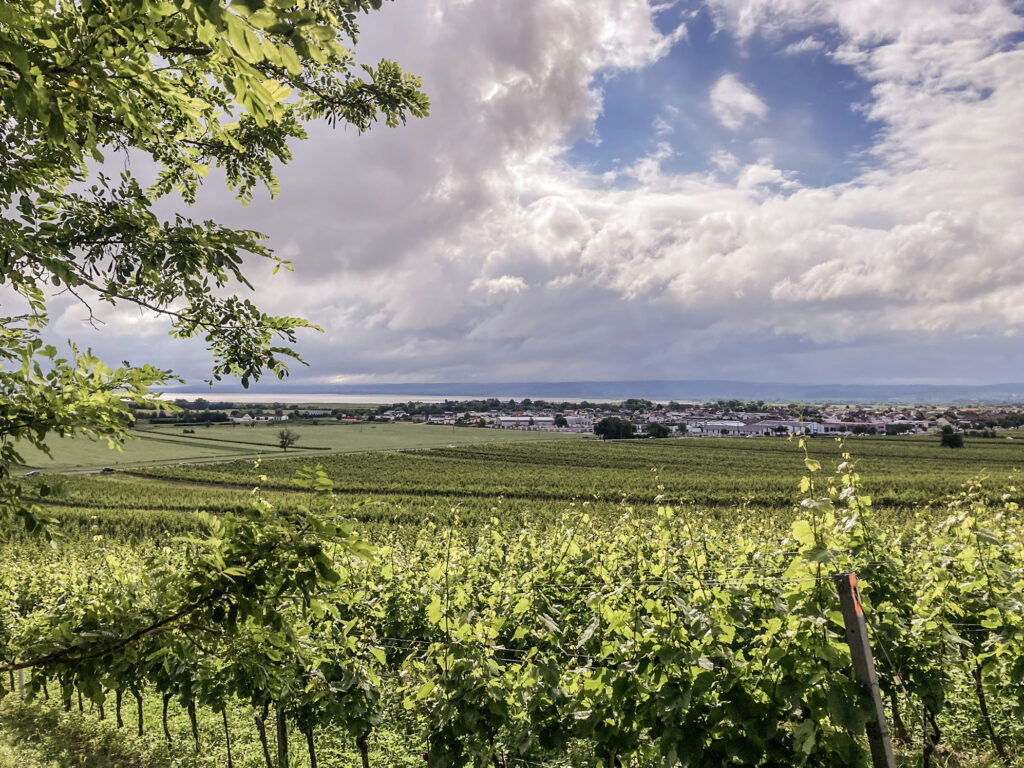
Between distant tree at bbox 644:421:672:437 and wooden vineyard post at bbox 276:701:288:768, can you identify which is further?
distant tree at bbox 644:421:672:437

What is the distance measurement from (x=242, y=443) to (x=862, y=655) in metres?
113

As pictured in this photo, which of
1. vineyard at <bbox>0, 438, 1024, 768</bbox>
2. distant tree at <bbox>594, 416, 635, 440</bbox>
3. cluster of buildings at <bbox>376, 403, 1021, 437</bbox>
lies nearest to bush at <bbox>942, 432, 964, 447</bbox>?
cluster of buildings at <bbox>376, 403, 1021, 437</bbox>

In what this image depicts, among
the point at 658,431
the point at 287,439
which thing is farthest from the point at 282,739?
the point at 658,431

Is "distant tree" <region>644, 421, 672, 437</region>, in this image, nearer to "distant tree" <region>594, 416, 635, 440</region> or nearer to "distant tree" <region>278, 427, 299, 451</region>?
"distant tree" <region>594, 416, 635, 440</region>

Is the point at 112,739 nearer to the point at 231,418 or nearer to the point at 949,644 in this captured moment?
the point at 949,644

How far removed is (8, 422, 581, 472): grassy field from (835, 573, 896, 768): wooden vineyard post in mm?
77499

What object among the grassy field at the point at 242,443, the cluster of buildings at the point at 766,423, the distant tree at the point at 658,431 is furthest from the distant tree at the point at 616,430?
the grassy field at the point at 242,443

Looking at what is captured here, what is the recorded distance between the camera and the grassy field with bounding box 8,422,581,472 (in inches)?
3231

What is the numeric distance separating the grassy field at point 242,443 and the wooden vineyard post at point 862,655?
254 ft

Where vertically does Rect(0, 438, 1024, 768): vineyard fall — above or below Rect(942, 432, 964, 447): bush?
above

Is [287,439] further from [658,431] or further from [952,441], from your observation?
[952,441]

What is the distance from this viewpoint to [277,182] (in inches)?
242

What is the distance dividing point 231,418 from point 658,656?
169467 millimetres

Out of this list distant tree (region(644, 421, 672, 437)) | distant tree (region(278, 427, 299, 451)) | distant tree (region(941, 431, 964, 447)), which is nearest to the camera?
distant tree (region(941, 431, 964, 447))
